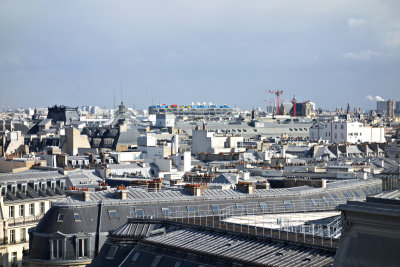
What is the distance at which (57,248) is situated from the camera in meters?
51.3

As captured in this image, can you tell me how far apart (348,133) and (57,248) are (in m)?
142

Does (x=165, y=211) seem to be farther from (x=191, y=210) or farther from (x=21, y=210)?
(x=21, y=210)

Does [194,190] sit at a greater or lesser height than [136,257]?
greater

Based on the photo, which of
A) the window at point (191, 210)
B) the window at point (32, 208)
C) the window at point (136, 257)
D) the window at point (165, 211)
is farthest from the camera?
the window at point (32, 208)

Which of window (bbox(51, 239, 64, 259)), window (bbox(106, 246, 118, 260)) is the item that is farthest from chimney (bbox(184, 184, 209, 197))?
window (bbox(106, 246, 118, 260))

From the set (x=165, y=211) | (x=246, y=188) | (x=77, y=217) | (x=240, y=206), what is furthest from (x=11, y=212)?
(x=240, y=206)

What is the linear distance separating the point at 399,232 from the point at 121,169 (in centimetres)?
6725

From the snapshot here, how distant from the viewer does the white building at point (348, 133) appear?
619 ft

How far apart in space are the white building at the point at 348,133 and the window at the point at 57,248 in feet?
454

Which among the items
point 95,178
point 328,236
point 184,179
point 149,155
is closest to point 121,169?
point 95,178

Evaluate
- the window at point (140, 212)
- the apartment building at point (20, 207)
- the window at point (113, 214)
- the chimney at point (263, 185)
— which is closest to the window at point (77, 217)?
the window at point (113, 214)

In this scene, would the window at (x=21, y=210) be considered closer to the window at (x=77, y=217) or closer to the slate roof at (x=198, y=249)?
the window at (x=77, y=217)

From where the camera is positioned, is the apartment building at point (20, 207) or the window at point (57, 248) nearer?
the window at point (57, 248)

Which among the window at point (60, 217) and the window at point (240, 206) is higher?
the window at point (240, 206)
